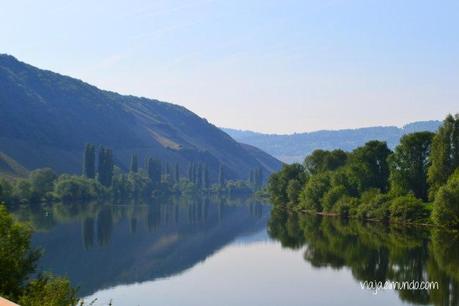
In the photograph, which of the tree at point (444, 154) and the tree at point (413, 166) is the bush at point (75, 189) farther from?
the tree at point (444, 154)

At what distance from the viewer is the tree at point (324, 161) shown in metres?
138

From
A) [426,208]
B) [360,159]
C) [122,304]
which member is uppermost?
[360,159]

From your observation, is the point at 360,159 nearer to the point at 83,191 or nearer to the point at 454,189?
the point at 454,189

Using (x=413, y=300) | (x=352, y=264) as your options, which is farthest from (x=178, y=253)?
(x=413, y=300)

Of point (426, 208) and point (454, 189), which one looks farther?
point (426, 208)

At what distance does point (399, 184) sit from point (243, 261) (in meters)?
49.5

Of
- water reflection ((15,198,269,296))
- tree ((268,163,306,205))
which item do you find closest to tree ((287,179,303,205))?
tree ((268,163,306,205))

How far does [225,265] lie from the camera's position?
61.1 metres

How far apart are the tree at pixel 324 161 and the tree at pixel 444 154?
41.8 metres

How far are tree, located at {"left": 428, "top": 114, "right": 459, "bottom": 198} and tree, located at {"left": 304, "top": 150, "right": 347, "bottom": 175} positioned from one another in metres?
41.8

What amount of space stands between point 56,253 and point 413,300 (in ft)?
127

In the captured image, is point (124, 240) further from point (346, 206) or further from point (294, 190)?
point (294, 190)

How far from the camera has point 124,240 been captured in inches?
3110

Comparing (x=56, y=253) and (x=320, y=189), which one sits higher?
(x=320, y=189)
